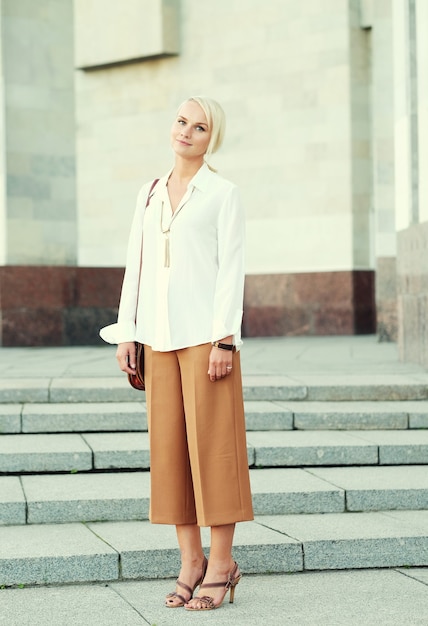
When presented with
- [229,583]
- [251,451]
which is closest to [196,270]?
[229,583]

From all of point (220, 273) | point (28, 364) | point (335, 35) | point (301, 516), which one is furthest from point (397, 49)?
point (220, 273)

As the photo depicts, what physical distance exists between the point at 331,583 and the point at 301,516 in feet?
2.68

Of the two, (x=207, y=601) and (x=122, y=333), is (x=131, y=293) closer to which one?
(x=122, y=333)

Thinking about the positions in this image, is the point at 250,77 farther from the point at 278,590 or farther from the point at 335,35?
the point at 278,590

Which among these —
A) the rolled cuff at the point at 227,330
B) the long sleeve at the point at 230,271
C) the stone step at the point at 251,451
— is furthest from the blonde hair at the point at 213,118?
the stone step at the point at 251,451

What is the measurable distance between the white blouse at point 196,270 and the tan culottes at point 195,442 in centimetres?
9

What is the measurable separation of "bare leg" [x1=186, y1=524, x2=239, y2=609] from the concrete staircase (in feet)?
1.92

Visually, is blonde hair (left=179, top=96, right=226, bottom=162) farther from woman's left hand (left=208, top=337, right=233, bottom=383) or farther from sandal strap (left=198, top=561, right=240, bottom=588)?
sandal strap (left=198, top=561, right=240, bottom=588)

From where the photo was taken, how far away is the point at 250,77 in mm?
14352

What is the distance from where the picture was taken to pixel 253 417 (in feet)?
23.7

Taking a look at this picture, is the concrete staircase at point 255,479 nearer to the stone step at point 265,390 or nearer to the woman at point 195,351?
the stone step at point 265,390

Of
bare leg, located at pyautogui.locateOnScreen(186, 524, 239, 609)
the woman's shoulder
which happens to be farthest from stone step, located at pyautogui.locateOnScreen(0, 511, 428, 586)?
the woman's shoulder

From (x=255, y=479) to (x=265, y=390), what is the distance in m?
1.67

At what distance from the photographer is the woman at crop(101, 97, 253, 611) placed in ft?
14.7
